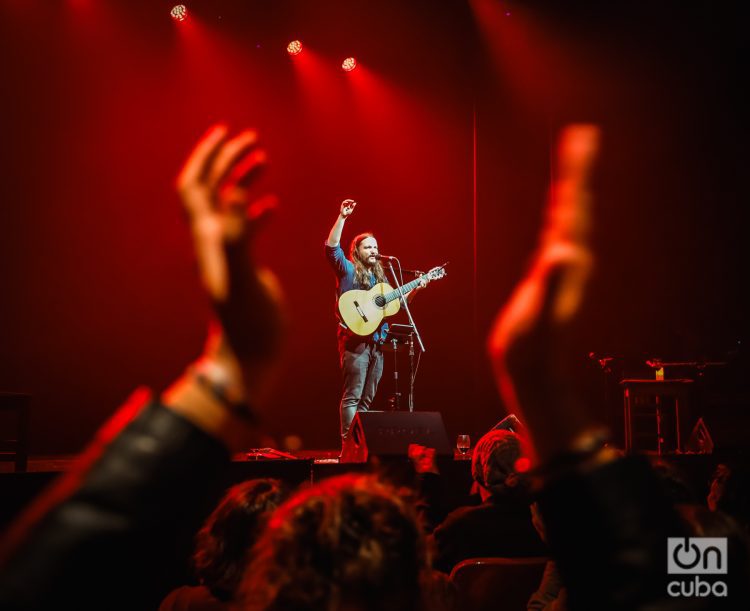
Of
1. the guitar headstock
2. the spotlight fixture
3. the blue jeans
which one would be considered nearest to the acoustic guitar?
the blue jeans

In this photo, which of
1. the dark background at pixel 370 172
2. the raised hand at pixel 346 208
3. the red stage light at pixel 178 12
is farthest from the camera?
the red stage light at pixel 178 12

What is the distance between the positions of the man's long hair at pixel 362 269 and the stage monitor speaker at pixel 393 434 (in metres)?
2.04

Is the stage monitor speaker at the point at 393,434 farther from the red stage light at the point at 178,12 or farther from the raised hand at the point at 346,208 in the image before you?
the red stage light at the point at 178,12

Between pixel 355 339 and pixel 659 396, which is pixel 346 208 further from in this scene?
pixel 659 396

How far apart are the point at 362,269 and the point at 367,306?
0.41 metres

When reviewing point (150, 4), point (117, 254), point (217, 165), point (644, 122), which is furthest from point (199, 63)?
point (217, 165)

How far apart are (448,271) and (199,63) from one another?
3789 millimetres

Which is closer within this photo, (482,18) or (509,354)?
(509,354)

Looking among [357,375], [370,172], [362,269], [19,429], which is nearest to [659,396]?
[357,375]

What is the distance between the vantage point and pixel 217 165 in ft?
1.93

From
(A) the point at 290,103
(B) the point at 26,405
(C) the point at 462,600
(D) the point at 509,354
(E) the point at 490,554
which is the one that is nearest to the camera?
(D) the point at 509,354

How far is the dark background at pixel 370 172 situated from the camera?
296 inches

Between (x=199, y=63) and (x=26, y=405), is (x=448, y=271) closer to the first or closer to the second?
(x=199, y=63)

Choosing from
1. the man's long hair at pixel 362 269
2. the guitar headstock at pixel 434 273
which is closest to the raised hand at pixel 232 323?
the man's long hair at pixel 362 269
